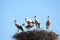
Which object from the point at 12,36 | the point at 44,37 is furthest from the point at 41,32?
the point at 12,36

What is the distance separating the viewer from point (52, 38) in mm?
12969

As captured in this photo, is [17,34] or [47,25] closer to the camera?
[17,34]

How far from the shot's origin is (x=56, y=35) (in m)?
13.1

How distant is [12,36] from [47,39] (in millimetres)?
1399

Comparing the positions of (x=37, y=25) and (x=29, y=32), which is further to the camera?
(x=37, y=25)

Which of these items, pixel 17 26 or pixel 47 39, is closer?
pixel 47 39

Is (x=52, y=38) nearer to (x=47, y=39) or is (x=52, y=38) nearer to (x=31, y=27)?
(x=47, y=39)

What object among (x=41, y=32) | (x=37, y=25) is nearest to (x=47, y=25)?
(x=37, y=25)

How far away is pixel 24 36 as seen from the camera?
1285 cm

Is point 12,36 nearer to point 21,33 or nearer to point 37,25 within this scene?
point 21,33

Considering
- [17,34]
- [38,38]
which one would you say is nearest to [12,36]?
[17,34]

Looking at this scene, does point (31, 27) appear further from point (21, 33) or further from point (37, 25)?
point (21, 33)

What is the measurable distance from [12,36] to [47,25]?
5.51ft

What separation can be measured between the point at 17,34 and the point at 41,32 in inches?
38.5
